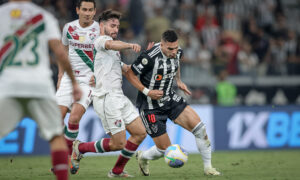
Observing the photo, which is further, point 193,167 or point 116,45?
point 193,167

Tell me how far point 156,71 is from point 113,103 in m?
0.84

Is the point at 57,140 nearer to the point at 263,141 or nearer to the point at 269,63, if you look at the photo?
the point at 263,141

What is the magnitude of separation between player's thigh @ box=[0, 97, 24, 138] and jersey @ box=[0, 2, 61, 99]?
3.3 inches

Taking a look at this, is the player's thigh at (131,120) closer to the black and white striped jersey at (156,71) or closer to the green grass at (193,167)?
the black and white striped jersey at (156,71)

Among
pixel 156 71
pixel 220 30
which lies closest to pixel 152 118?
pixel 156 71

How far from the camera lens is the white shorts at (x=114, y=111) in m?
8.33

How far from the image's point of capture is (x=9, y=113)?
215 inches

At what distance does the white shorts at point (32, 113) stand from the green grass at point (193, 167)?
301 cm

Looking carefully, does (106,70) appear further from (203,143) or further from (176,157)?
(203,143)

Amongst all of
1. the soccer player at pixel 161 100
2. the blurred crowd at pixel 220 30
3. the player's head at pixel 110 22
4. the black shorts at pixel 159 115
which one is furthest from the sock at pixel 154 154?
the blurred crowd at pixel 220 30

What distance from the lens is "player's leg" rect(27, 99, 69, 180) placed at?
17.9 feet

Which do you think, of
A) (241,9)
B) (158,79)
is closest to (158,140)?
(158,79)

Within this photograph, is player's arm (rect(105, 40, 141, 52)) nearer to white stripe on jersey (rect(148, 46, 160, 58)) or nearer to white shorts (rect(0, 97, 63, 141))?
white stripe on jersey (rect(148, 46, 160, 58))

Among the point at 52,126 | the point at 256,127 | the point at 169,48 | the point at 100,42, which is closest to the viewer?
the point at 52,126
